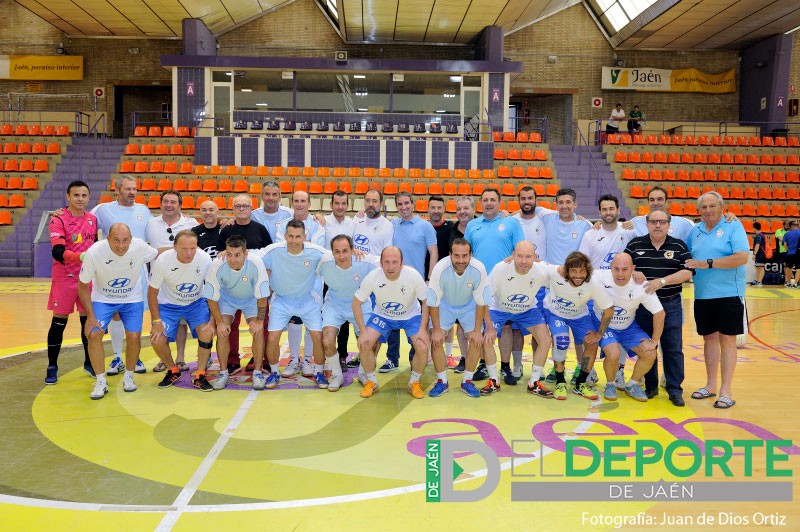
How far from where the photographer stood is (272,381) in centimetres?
626

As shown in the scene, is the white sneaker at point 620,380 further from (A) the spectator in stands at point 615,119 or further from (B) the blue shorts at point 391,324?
(A) the spectator in stands at point 615,119

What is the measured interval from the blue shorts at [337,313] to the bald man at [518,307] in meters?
1.30

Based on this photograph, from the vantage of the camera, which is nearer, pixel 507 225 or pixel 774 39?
pixel 507 225

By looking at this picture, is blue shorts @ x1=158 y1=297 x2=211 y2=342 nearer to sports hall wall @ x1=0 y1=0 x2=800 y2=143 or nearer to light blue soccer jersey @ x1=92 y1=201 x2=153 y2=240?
light blue soccer jersey @ x1=92 y1=201 x2=153 y2=240

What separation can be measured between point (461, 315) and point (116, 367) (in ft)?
12.2

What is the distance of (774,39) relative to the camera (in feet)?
77.7

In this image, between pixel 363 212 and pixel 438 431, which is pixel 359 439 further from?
pixel 363 212

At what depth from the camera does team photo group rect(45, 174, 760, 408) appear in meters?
5.85

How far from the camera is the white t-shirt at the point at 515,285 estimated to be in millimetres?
6188

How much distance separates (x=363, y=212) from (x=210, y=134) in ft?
51.6

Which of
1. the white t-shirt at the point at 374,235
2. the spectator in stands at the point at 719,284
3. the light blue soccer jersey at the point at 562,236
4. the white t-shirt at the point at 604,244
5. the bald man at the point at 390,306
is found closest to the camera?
the spectator in stands at the point at 719,284

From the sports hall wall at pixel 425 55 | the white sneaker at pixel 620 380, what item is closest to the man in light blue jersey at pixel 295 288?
the white sneaker at pixel 620 380

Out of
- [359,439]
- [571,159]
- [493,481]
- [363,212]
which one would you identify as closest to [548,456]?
[493,481]

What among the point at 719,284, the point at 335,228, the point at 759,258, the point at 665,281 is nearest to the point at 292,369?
the point at 335,228
